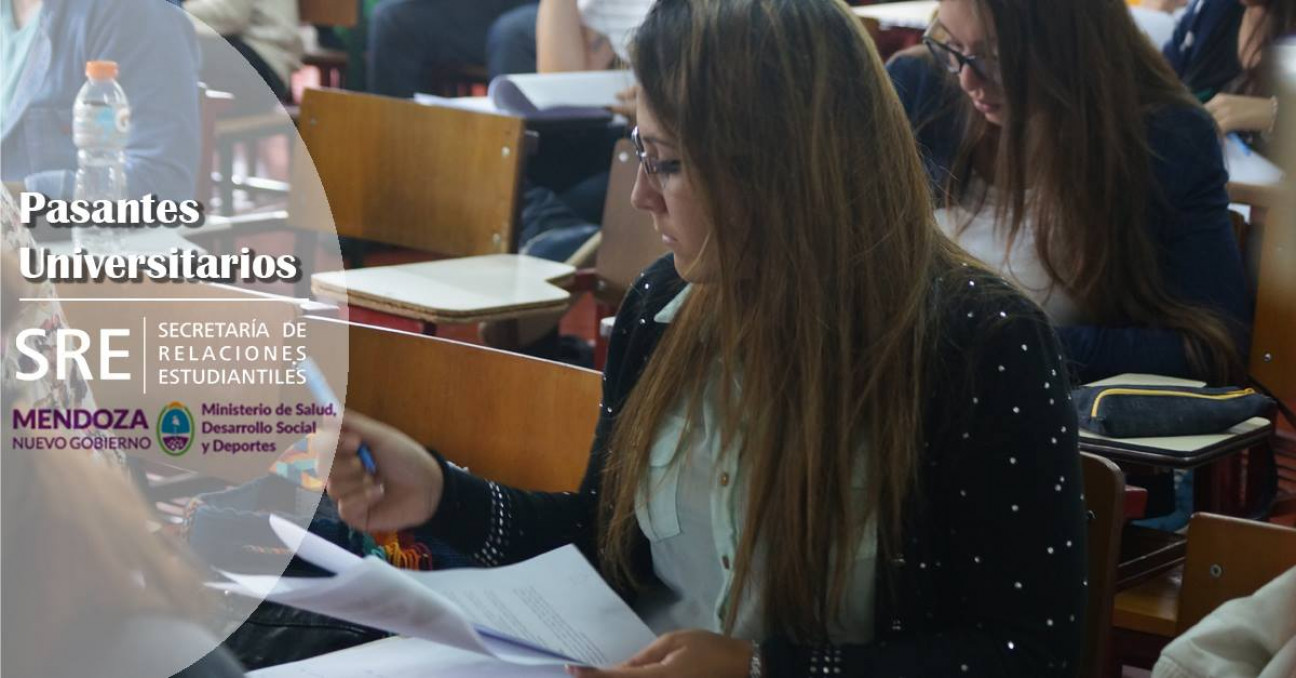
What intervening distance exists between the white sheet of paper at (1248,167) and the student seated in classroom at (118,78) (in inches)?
72.4

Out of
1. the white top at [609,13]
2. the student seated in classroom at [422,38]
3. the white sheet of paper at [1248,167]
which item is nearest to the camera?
the white sheet of paper at [1248,167]

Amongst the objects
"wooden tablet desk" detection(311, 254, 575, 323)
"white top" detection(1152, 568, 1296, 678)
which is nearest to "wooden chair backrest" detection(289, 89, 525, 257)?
"wooden tablet desk" detection(311, 254, 575, 323)

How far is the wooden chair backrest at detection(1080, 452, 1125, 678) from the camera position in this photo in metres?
1.26

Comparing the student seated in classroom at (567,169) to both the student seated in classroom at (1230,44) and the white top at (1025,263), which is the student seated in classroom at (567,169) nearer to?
the white top at (1025,263)

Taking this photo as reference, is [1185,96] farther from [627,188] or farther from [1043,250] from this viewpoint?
[627,188]

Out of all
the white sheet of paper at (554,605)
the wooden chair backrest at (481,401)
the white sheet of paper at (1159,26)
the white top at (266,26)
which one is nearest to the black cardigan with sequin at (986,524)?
the white sheet of paper at (554,605)

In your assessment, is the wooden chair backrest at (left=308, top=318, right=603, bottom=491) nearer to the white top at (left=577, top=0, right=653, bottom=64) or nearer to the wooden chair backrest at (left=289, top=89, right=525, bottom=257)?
the wooden chair backrest at (left=289, top=89, right=525, bottom=257)

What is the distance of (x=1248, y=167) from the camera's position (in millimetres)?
2941

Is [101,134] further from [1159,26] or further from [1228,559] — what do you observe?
[1159,26]

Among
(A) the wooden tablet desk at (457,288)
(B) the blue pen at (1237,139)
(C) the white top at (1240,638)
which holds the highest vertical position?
(B) the blue pen at (1237,139)

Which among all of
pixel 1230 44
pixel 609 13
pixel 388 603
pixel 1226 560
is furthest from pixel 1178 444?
pixel 609 13

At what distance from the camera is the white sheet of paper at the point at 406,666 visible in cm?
111

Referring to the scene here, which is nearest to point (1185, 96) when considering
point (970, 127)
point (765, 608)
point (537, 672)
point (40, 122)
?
point (970, 127)

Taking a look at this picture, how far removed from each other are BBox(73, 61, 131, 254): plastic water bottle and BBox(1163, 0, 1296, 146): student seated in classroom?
216cm
